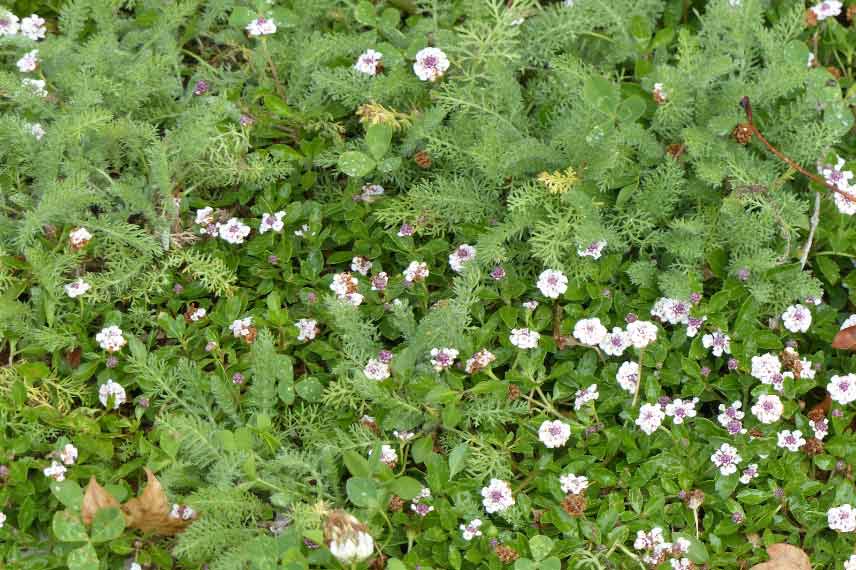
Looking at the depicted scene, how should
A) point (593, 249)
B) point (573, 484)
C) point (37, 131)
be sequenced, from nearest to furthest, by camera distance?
1. point (573, 484)
2. point (593, 249)
3. point (37, 131)

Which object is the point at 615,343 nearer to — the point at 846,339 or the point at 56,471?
the point at 846,339

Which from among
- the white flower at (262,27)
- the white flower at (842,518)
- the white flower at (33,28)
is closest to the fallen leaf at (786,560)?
the white flower at (842,518)

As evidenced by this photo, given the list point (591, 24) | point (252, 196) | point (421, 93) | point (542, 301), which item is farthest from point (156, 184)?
point (591, 24)

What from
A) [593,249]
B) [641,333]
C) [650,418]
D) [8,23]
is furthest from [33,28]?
[650,418]

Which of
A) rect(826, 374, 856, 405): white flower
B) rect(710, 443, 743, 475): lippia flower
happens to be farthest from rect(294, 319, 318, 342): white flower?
rect(826, 374, 856, 405): white flower

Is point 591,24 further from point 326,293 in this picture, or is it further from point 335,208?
point 326,293
